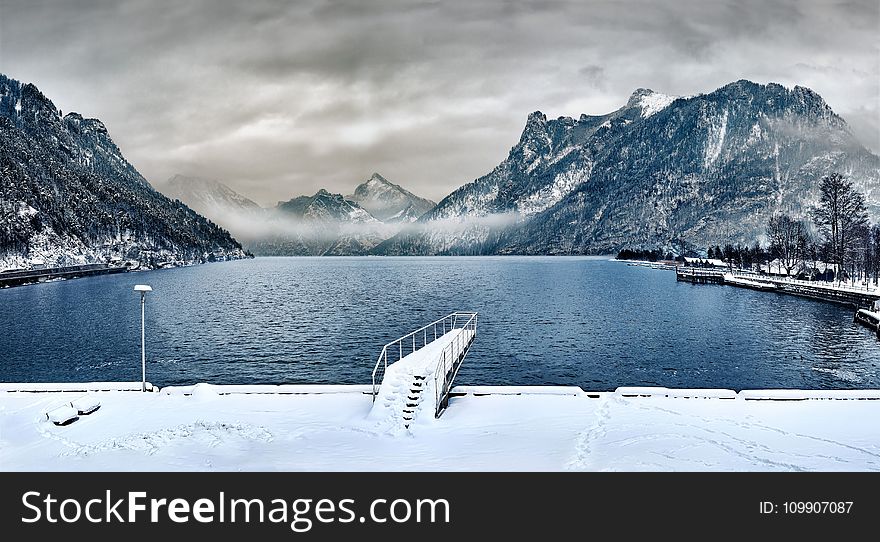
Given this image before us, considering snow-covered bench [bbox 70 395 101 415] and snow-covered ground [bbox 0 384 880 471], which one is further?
snow-covered bench [bbox 70 395 101 415]

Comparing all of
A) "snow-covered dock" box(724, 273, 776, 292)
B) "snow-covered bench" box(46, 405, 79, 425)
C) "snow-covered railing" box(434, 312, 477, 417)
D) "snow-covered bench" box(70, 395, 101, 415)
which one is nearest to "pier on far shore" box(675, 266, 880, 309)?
"snow-covered dock" box(724, 273, 776, 292)

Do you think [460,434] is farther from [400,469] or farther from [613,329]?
[613,329]

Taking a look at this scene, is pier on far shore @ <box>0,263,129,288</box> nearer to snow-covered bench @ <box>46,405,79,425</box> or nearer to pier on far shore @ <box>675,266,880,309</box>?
snow-covered bench @ <box>46,405,79,425</box>

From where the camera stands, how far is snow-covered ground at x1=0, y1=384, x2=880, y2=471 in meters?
16.8

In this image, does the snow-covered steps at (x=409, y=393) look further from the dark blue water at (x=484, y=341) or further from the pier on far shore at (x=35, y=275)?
Answer: the pier on far shore at (x=35, y=275)

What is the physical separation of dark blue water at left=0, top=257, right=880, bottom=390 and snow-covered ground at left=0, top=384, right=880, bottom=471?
17460 mm

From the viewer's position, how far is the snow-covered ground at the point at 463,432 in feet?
55.2

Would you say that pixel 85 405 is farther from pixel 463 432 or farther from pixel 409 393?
pixel 463 432

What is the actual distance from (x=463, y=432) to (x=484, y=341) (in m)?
39.3

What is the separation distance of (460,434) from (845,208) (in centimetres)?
12833

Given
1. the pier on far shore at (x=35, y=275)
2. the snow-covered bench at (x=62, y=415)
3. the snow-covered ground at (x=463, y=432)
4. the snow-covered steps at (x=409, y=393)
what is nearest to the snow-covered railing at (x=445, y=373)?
the snow-covered steps at (x=409, y=393)

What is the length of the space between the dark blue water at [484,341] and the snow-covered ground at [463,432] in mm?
17460

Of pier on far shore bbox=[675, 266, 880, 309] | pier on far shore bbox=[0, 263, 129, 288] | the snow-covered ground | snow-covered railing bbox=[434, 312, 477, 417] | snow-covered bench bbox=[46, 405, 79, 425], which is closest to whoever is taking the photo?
the snow-covered ground

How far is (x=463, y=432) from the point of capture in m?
19.9
